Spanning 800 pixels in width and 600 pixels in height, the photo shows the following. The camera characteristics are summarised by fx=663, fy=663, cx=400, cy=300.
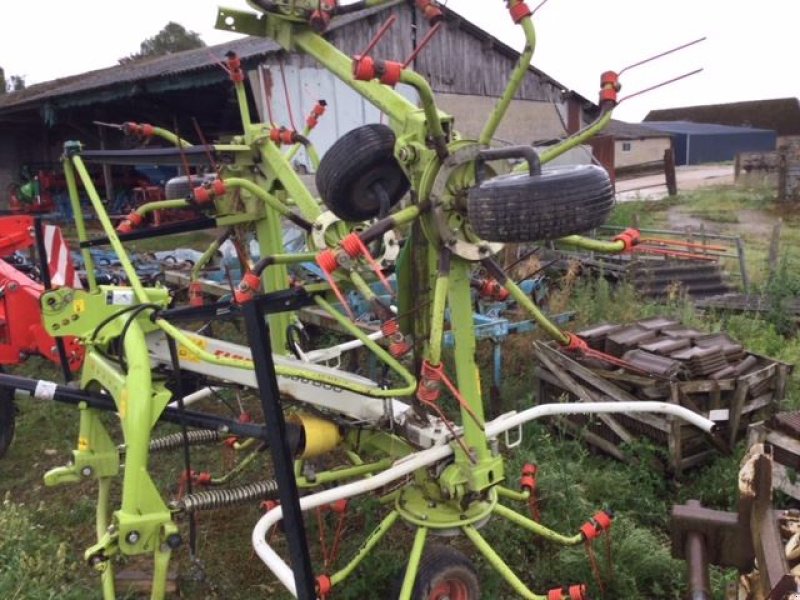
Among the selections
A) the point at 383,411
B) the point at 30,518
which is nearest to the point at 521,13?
the point at 383,411

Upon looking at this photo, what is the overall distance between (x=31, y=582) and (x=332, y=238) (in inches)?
96.6

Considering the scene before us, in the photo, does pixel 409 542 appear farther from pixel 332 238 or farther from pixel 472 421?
pixel 332 238

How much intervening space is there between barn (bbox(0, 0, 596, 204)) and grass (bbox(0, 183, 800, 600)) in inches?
197

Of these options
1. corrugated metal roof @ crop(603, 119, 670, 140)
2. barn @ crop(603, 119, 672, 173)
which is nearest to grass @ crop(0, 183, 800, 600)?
corrugated metal roof @ crop(603, 119, 670, 140)

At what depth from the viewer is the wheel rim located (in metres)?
3.11

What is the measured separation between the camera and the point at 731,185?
25.8 metres

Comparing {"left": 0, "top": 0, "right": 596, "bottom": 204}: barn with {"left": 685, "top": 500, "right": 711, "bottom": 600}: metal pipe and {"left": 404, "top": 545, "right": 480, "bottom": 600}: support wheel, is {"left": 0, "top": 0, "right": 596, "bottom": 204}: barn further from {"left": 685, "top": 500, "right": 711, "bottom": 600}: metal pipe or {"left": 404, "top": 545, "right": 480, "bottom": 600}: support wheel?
{"left": 685, "top": 500, "right": 711, "bottom": 600}: metal pipe

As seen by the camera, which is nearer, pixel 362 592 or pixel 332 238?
pixel 362 592

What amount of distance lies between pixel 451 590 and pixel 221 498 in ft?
3.91

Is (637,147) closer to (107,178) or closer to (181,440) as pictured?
(107,178)

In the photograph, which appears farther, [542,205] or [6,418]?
[6,418]

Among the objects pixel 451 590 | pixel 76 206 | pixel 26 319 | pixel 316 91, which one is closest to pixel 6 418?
pixel 26 319

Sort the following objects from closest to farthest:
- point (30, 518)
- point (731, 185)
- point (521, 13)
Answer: point (521, 13)
point (30, 518)
point (731, 185)

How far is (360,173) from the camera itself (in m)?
2.95
